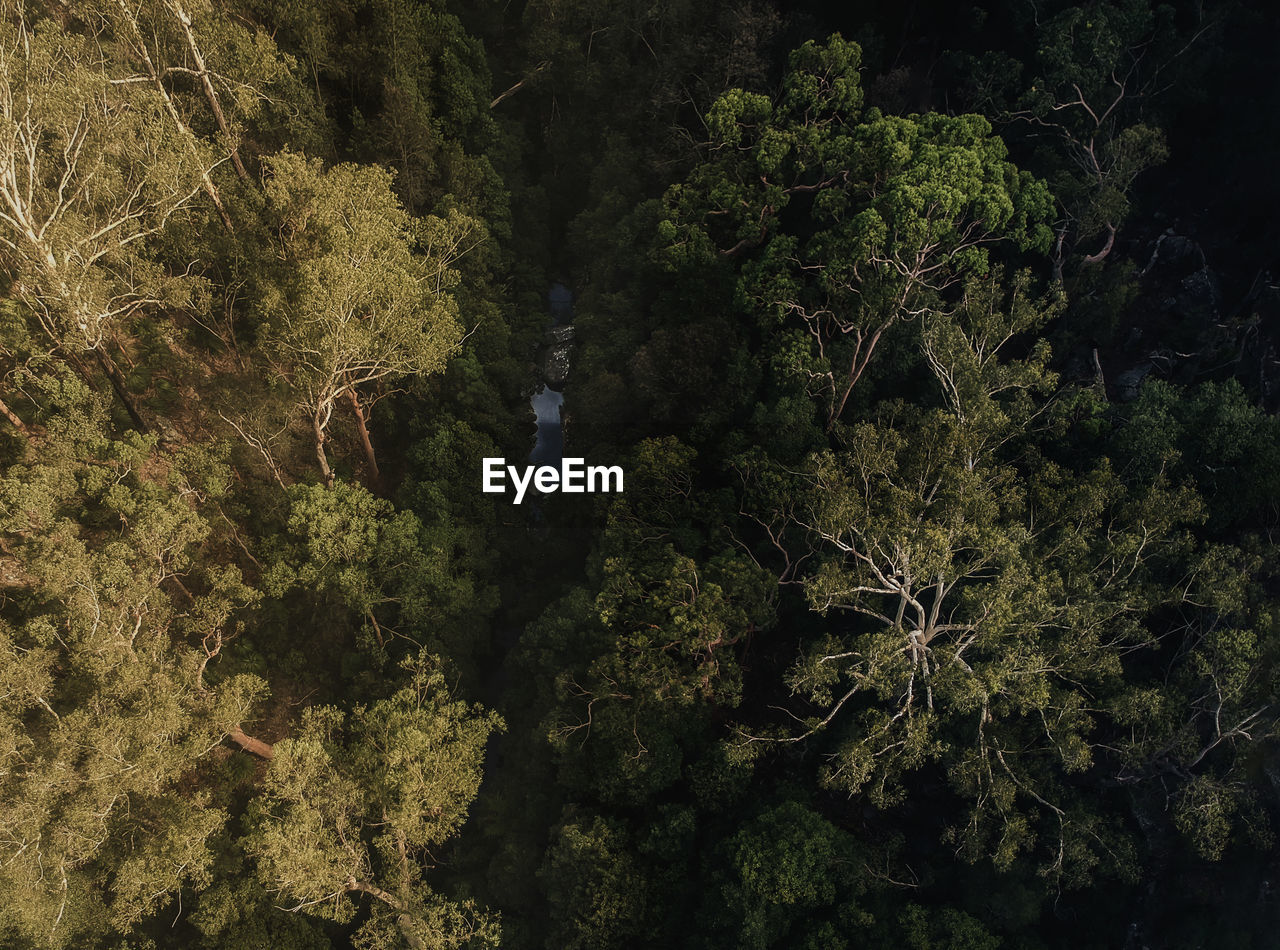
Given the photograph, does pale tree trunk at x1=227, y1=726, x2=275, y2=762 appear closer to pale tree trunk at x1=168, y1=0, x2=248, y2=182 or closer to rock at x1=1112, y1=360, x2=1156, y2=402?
pale tree trunk at x1=168, y1=0, x2=248, y2=182

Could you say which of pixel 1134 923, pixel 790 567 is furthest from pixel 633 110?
pixel 1134 923

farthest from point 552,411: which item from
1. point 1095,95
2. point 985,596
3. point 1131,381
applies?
point 1095,95

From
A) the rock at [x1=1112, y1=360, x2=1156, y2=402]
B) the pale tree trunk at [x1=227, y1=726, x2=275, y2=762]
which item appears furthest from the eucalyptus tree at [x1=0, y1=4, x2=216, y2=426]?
the rock at [x1=1112, y1=360, x2=1156, y2=402]

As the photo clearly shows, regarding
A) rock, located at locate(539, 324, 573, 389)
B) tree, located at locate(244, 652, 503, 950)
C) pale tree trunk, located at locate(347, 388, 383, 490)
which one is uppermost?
rock, located at locate(539, 324, 573, 389)

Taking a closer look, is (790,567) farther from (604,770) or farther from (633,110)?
(633,110)

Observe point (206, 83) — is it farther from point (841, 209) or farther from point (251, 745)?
point (251, 745)
